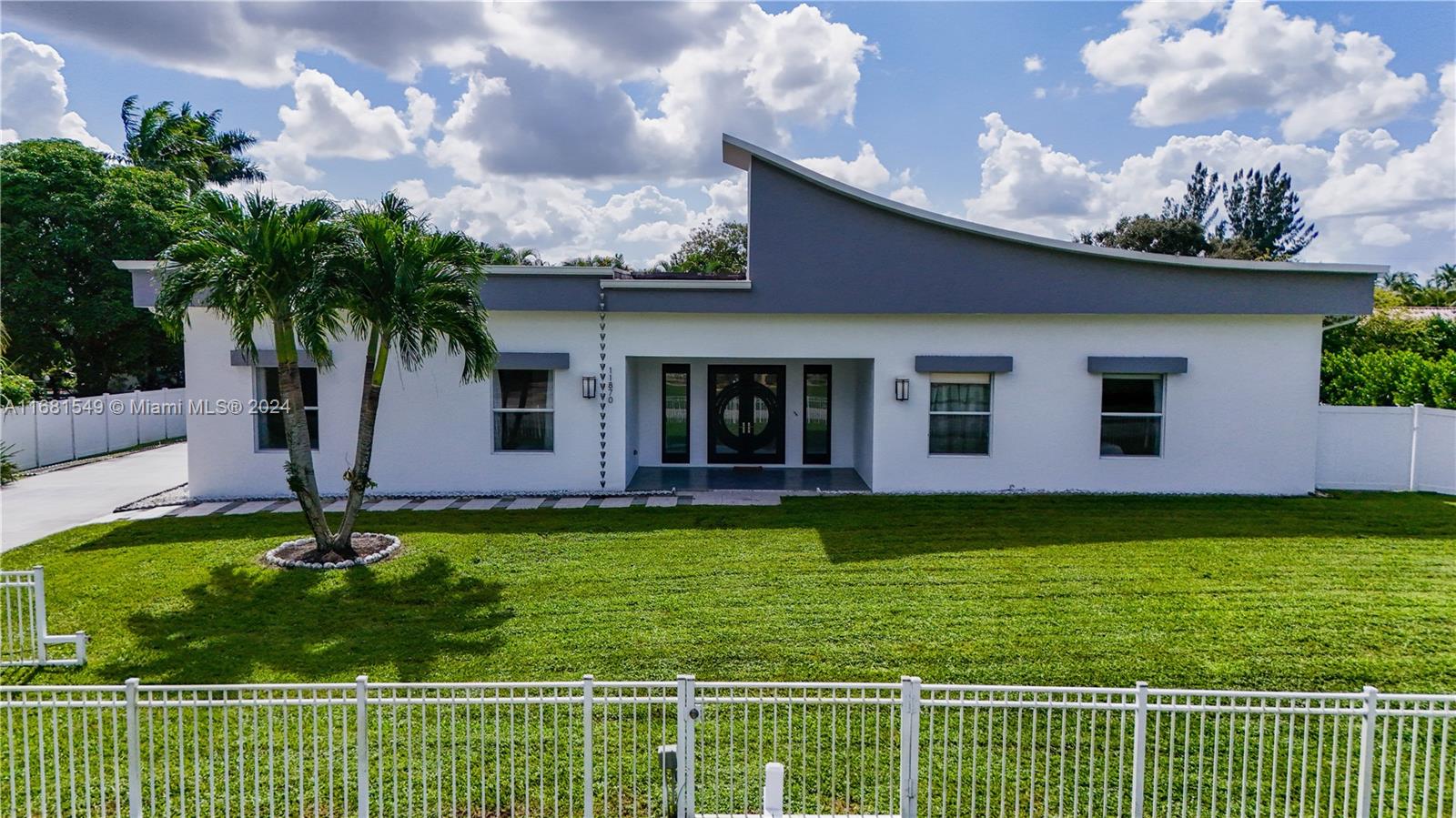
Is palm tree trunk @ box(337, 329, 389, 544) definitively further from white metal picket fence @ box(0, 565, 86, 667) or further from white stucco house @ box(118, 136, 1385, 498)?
white stucco house @ box(118, 136, 1385, 498)

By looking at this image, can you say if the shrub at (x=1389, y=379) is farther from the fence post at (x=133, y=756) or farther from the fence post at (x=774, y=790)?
the fence post at (x=133, y=756)

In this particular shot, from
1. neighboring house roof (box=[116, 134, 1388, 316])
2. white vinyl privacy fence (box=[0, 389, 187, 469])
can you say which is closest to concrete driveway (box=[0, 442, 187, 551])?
white vinyl privacy fence (box=[0, 389, 187, 469])

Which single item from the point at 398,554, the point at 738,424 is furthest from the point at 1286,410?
the point at 398,554

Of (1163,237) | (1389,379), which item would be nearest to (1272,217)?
(1163,237)

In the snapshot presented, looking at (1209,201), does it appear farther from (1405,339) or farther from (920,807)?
(920,807)

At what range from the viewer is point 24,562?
1052cm

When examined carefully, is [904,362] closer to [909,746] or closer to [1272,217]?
[909,746]

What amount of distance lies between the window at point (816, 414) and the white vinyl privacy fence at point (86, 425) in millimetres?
13163

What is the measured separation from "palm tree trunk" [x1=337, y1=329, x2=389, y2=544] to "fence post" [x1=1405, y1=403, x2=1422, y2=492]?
16422 mm

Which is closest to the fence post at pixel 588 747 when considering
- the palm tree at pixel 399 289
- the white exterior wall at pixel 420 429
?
the palm tree at pixel 399 289

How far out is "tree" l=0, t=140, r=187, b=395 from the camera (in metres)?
22.3

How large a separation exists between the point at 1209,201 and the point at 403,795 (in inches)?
2731

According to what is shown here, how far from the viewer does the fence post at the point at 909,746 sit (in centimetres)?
482

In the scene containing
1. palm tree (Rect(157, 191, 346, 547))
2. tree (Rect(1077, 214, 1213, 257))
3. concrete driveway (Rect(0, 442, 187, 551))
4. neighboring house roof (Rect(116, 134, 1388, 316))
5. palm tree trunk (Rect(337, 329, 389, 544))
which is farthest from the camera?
tree (Rect(1077, 214, 1213, 257))
